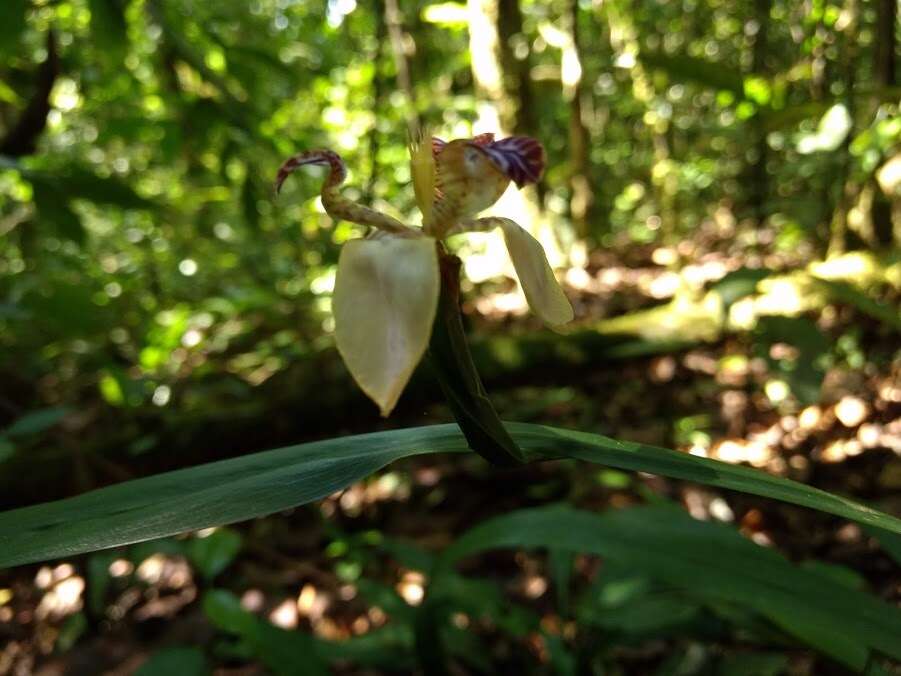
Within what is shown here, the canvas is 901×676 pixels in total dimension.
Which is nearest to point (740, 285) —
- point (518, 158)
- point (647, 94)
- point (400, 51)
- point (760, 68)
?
point (400, 51)

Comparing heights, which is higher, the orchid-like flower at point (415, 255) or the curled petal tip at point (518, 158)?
the curled petal tip at point (518, 158)

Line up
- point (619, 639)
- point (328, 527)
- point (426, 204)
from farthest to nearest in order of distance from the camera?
1. point (328, 527)
2. point (619, 639)
3. point (426, 204)

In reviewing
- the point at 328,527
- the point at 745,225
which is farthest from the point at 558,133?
the point at 328,527

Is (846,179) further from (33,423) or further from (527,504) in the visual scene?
(33,423)

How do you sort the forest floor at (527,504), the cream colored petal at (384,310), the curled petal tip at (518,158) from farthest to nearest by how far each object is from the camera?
the forest floor at (527,504) → the curled petal tip at (518,158) → the cream colored petal at (384,310)

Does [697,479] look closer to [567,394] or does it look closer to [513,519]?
[513,519]

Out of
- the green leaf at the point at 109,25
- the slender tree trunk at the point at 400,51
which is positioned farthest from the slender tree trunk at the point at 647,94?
the green leaf at the point at 109,25

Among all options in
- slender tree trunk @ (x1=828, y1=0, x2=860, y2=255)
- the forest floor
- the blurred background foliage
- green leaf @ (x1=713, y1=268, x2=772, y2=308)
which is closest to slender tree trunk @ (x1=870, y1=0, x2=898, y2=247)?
the blurred background foliage

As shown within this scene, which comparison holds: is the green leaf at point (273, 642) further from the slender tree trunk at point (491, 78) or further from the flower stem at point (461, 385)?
the slender tree trunk at point (491, 78)
